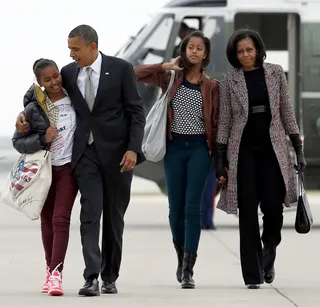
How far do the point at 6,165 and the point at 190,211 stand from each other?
2040 centimetres

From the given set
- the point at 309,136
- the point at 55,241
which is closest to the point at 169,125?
the point at 55,241

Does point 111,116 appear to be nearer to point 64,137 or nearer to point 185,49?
point 64,137

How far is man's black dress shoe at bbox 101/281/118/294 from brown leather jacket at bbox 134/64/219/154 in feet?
3.37

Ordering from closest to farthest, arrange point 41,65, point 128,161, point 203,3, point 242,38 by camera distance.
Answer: point 128,161 < point 41,65 < point 242,38 < point 203,3

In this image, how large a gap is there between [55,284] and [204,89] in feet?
5.17

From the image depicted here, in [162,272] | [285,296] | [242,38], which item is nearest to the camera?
[285,296]

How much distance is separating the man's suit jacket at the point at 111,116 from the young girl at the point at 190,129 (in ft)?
1.79

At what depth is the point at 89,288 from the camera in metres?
10.5

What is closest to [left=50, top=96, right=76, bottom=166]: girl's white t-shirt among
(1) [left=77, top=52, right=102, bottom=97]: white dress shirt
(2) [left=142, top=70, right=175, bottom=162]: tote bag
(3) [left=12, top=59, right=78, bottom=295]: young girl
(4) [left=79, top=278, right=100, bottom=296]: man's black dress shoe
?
(3) [left=12, top=59, right=78, bottom=295]: young girl

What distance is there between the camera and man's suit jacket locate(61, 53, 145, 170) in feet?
34.7

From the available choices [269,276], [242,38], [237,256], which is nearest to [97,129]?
[242,38]

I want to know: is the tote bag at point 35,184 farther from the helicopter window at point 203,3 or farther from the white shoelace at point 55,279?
the helicopter window at point 203,3

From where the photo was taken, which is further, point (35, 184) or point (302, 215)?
point (302, 215)

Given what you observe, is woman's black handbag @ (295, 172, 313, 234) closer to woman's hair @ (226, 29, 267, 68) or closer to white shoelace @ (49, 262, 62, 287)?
woman's hair @ (226, 29, 267, 68)
